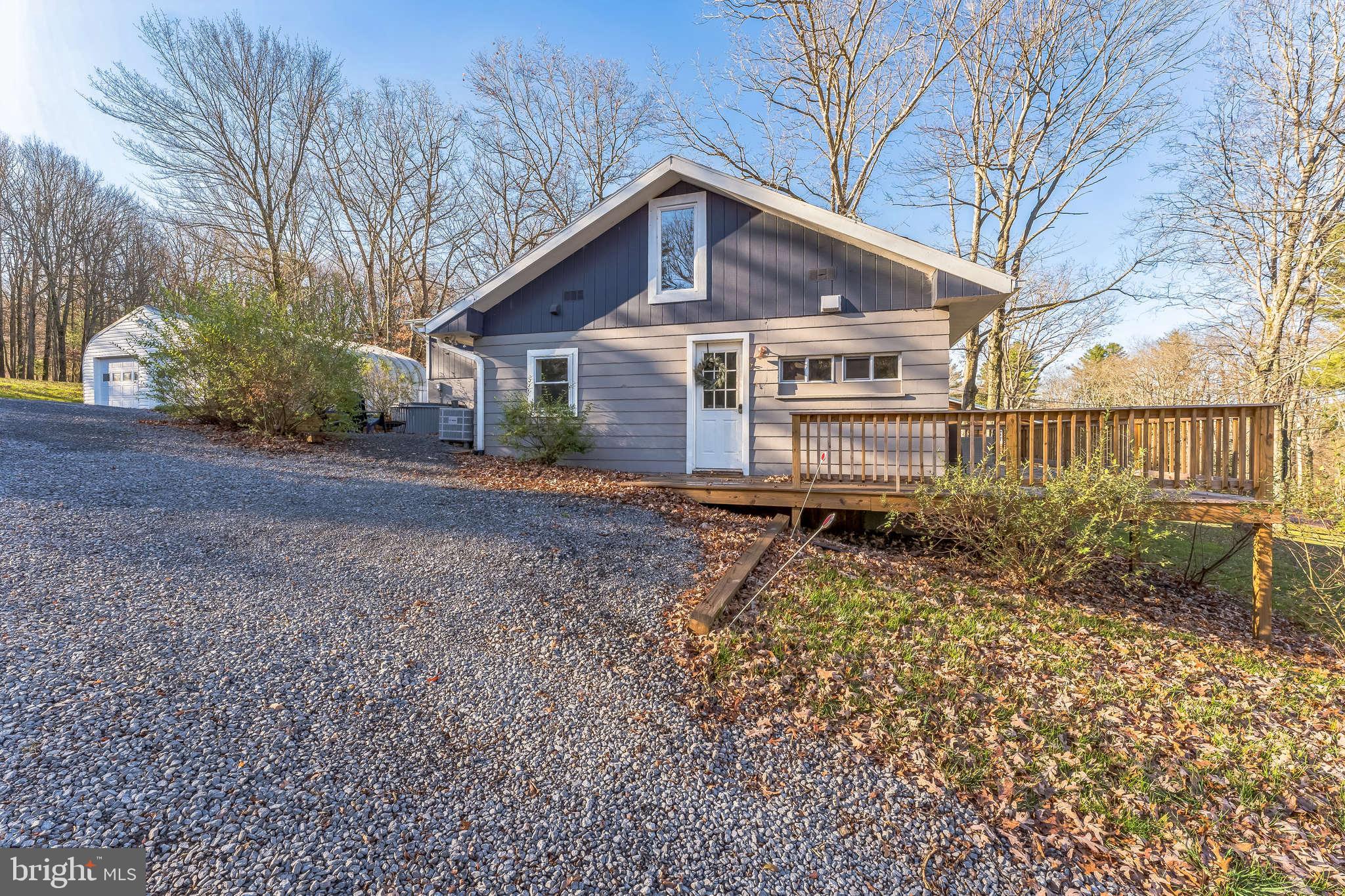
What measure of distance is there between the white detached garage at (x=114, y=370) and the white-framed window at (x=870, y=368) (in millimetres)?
18991

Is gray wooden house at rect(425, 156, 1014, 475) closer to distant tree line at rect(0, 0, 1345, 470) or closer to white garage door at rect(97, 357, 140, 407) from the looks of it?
distant tree line at rect(0, 0, 1345, 470)

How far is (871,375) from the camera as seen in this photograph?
23.8ft

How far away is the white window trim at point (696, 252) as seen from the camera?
801cm

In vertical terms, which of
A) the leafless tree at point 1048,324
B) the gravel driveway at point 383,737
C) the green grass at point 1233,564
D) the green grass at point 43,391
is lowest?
the green grass at point 1233,564

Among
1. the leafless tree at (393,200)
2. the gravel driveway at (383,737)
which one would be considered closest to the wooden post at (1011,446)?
the gravel driveway at (383,737)

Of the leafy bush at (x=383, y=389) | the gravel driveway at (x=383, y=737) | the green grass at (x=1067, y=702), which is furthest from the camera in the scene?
the leafy bush at (x=383, y=389)

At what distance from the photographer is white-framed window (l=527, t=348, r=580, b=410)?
8.62 metres

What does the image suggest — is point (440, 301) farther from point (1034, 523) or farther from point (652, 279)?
point (1034, 523)

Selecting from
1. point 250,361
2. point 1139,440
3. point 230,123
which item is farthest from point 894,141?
point 230,123

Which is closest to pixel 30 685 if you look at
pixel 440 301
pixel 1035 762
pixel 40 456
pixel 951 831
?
pixel 951 831

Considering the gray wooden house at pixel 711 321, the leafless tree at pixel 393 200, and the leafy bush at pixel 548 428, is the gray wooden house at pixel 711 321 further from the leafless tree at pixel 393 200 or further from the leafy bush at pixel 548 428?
the leafless tree at pixel 393 200

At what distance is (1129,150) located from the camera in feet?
42.7

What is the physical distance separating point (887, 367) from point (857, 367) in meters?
0.38

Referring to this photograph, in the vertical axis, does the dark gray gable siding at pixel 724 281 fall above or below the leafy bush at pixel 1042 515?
above
